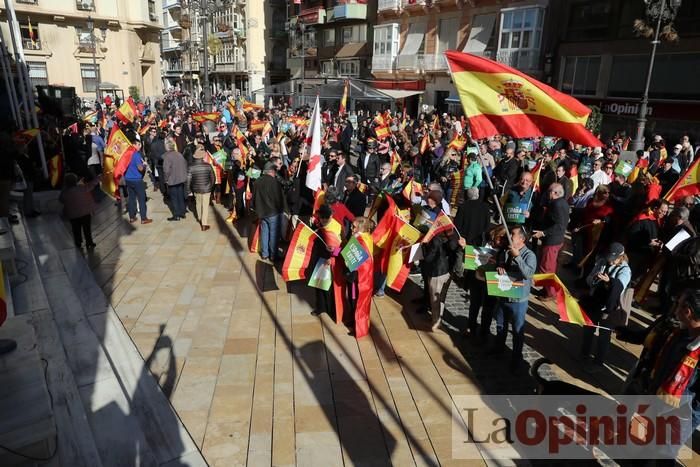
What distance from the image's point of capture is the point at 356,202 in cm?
802

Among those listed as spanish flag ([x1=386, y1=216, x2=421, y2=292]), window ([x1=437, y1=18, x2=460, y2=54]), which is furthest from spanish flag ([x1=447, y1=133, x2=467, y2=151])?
window ([x1=437, y1=18, x2=460, y2=54])

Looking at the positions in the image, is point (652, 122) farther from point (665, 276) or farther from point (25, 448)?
point (25, 448)

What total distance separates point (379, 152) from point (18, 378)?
31.2 feet

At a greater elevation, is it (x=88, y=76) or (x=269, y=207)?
(x=88, y=76)

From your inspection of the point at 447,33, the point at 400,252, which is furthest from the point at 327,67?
the point at 400,252

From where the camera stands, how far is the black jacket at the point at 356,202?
8008 mm

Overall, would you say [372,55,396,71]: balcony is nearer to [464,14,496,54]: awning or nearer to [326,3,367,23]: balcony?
[326,3,367,23]: balcony

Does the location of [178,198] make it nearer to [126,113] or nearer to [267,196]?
[267,196]

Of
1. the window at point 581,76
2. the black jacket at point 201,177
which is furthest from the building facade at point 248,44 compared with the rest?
the black jacket at point 201,177

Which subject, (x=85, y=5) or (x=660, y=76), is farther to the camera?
(x=85, y=5)

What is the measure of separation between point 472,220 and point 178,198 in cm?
691

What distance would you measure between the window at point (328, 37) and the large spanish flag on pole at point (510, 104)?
41979mm

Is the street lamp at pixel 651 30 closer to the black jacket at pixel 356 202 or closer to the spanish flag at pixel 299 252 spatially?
the black jacket at pixel 356 202

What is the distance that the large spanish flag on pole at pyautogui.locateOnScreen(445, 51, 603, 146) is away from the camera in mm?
4910
